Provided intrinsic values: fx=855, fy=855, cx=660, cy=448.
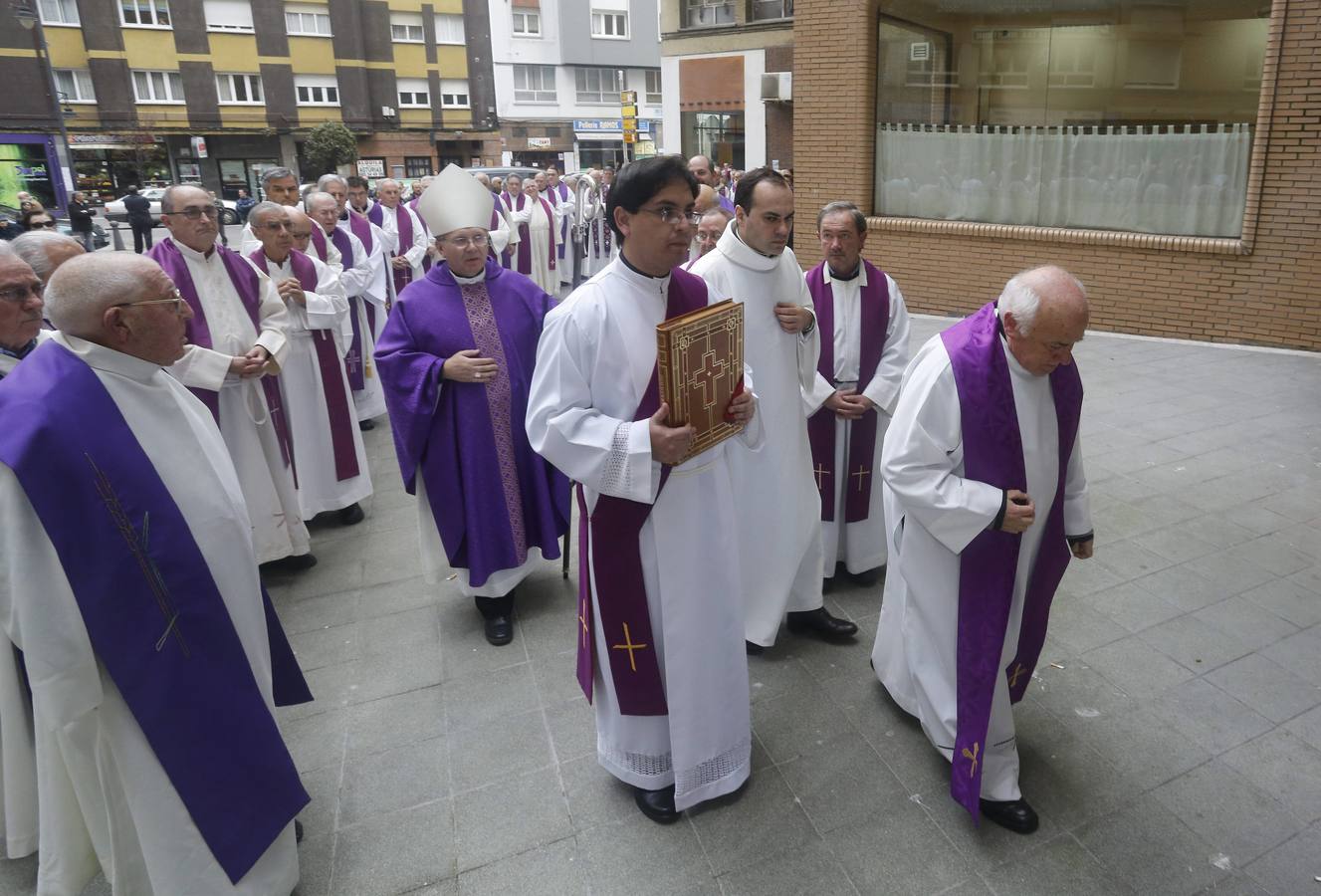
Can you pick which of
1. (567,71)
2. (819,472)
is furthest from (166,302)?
(567,71)

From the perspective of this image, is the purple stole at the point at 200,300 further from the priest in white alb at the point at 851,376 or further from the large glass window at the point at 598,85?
the large glass window at the point at 598,85

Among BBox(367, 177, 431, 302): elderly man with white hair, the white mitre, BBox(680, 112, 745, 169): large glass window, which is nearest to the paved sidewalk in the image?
the white mitre

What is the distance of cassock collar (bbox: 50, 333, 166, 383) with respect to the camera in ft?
7.37

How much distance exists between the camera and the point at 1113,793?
9.66ft

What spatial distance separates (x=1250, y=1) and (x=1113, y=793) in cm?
1052

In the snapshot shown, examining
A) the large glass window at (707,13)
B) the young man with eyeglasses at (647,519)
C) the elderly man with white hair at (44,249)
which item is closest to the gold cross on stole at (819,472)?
the young man with eyeglasses at (647,519)

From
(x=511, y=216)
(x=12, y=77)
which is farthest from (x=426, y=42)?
(x=511, y=216)

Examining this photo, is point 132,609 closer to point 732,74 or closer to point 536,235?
point 536,235

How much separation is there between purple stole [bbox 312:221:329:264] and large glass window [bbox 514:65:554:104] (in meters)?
43.8

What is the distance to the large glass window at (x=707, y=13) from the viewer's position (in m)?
22.3

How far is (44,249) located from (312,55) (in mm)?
40087

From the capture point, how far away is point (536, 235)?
12.9 metres

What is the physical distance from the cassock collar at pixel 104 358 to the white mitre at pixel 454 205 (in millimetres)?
1962

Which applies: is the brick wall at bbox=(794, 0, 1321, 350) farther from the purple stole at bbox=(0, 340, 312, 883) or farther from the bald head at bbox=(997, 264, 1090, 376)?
the purple stole at bbox=(0, 340, 312, 883)
